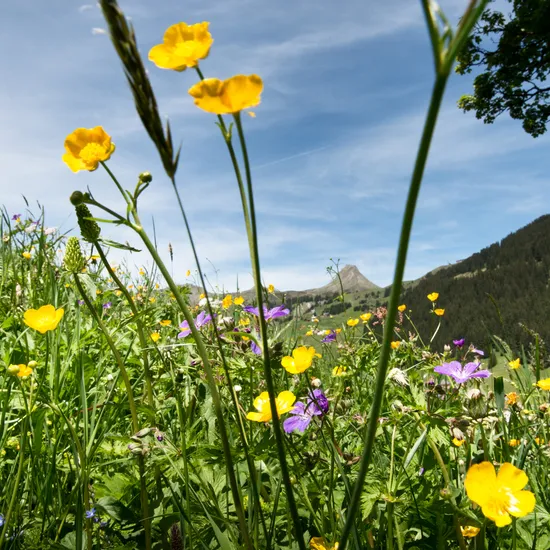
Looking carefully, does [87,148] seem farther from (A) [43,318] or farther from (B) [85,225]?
(A) [43,318]

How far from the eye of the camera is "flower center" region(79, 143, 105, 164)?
100cm

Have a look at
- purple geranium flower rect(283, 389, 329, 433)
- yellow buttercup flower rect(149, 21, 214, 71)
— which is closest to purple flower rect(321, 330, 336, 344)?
purple geranium flower rect(283, 389, 329, 433)

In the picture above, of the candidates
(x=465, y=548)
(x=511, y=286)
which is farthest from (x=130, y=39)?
(x=511, y=286)

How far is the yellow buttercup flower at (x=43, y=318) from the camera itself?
1.48 meters

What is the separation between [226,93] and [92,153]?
462mm

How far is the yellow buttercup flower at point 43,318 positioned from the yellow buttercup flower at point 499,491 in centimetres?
125

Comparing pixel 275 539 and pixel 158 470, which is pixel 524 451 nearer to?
pixel 275 539

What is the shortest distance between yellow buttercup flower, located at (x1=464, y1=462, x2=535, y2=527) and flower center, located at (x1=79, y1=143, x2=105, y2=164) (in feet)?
3.29

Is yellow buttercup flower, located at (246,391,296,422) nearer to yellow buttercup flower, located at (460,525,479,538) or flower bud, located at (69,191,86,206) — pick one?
yellow buttercup flower, located at (460,525,479,538)

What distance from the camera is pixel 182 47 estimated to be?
2.53 feet

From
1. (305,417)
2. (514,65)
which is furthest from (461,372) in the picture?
(514,65)

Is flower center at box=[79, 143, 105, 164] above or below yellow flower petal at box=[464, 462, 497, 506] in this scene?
above

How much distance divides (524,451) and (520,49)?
85.2 ft

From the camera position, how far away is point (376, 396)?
0.54 m
